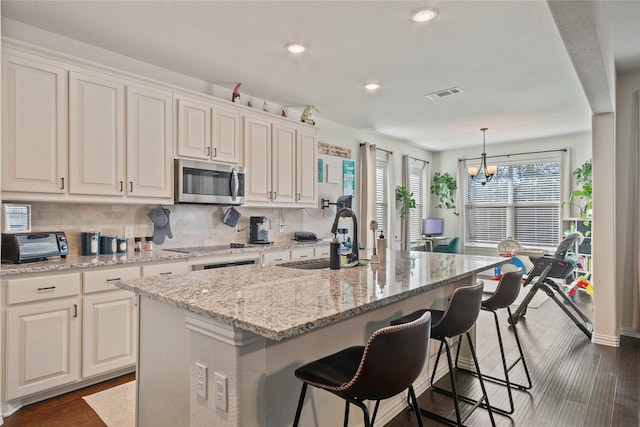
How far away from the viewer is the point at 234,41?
120 inches

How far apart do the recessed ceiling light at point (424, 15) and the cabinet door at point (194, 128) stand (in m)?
2.09

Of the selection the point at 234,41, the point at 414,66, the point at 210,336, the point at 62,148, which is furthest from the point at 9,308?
the point at 414,66

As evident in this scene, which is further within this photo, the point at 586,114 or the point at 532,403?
the point at 586,114

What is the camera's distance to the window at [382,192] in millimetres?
6707

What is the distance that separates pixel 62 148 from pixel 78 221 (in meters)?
0.64

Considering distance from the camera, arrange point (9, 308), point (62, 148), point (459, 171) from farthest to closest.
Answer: point (459, 171) < point (62, 148) < point (9, 308)

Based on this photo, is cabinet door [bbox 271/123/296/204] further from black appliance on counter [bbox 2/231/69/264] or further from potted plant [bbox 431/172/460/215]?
potted plant [bbox 431/172/460/215]

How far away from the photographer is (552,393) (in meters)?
2.64

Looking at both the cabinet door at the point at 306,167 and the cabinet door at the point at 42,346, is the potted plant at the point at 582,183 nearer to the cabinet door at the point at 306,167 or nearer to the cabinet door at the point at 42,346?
the cabinet door at the point at 306,167

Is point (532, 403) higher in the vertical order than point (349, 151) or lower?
lower

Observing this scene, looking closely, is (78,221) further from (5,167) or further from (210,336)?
(210,336)

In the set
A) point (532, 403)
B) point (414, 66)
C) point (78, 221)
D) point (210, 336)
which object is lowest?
point (532, 403)

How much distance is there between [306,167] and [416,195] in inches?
153

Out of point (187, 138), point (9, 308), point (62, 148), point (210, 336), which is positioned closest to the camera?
point (210, 336)
